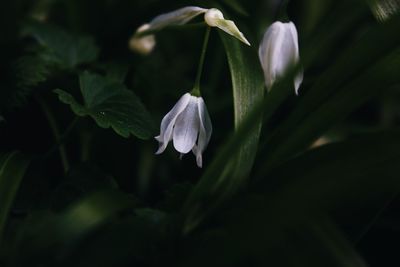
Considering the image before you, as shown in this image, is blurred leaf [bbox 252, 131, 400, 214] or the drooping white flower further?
the drooping white flower

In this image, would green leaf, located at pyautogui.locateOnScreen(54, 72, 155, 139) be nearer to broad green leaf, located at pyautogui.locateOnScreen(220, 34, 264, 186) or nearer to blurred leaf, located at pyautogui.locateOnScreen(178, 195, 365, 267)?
broad green leaf, located at pyautogui.locateOnScreen(220, 34, 264, 186)

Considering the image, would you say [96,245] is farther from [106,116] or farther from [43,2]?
[43,2]

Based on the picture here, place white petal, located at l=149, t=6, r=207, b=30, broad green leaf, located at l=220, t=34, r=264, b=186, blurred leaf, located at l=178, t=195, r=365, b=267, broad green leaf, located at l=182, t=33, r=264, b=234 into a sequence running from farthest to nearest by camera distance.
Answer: white petal, located at l=149, t=6, r=207, b=30
broad green leaf, located at l=220, t=34, r=264, b=186
broad green leaf, located at l=182, t=33, r=264, b=234
blurred leaf, located at l=178, t=195, r=365, b=267

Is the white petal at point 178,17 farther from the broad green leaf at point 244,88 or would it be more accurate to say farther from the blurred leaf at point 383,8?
the blurred leaf at point 383,8

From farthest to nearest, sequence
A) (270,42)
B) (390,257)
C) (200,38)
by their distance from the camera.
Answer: (200,38) → (390,257) → (270,42)

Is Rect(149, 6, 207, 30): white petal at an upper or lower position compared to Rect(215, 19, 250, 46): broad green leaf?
lower

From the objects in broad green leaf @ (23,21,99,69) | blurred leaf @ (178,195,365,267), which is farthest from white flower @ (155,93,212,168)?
broad green leaf @ (23,21,99,69)

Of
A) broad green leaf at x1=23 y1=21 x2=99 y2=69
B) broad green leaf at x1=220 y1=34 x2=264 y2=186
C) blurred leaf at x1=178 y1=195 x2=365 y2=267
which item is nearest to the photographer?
blurred leaf at x1=178 y1=195 x2=365 y2=267

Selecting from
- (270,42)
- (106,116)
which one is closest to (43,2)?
(106,116)
